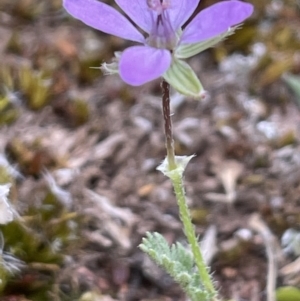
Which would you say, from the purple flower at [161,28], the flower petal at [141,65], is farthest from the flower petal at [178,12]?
the flower petal at [141,65]

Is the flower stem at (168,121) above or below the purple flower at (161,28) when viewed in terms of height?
below

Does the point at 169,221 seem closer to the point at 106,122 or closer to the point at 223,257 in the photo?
the point at 223,257

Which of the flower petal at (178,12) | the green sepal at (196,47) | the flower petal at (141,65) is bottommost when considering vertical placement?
the flower petal at (141,65)

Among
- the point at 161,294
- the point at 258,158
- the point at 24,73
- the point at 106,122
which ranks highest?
the point at 24,73

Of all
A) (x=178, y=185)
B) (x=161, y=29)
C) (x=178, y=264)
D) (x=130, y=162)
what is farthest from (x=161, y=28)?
(x=130, y=162)

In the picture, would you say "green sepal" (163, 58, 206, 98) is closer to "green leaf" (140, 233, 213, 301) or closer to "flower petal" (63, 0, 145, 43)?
"flower petal" (63, 0, 145, 43)

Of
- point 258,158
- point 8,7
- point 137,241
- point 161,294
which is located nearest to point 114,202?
point 137,241

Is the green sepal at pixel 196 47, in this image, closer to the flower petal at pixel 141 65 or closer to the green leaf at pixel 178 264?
the flower petal at pixel 141 65

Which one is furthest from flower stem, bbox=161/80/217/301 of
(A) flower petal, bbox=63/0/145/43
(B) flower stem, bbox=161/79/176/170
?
(A) flower petal, bbox=63/0/145/43
